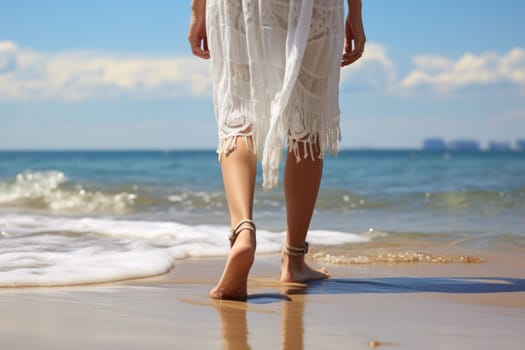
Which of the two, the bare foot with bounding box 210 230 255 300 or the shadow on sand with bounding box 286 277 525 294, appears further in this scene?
the shadow on sand with bounding box 286 277 525 294

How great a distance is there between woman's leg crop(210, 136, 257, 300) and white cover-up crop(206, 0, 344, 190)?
0.12 ft

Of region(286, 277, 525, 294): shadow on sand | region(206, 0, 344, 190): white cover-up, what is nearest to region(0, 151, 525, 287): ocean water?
region(286, 277, 525, 294): shadow on sand

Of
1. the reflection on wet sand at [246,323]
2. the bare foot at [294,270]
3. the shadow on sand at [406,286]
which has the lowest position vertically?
the reflection on wet sand at [246,323]

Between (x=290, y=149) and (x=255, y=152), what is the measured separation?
0.76ft

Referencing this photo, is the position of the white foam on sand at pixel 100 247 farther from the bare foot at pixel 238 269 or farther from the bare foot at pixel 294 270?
the bare foot at pixel 238 269

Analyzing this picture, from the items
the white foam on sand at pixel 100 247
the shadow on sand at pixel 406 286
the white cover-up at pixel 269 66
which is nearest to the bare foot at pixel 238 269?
the shadow on sand at pixel 406 286

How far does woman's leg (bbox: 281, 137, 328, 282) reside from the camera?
3094 mm

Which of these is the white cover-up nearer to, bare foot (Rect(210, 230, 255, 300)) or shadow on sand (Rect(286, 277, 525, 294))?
bare foot (Rect(210, 230, 255, 300))

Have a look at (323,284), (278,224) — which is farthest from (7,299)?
(278,224)

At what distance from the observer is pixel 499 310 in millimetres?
2646

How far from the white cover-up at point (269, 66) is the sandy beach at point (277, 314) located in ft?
1.73

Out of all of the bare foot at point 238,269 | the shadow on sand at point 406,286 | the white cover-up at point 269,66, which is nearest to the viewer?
the bare foot at point 238,269

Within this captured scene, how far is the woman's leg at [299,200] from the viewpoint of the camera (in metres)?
3.09

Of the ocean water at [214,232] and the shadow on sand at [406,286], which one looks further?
the ocean water at [214,232]
